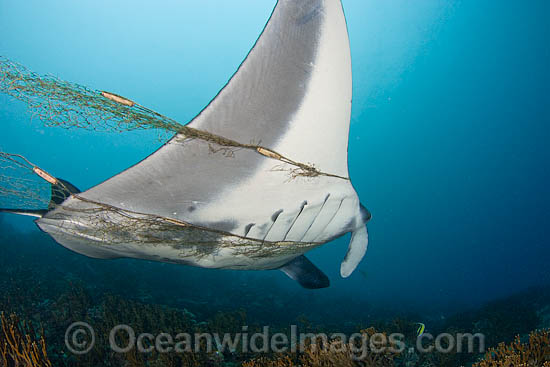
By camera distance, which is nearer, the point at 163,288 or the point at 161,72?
the point at 163,288

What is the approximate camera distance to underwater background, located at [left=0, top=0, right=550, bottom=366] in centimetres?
3919

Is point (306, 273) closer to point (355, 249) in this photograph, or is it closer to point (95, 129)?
point (355, 249)

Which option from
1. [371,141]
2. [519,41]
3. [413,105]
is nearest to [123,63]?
[371,141]

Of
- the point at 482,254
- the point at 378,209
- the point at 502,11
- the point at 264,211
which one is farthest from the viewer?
the point at 378,209

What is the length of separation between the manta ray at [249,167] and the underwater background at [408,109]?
26.0m

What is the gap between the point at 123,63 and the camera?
62.9 m

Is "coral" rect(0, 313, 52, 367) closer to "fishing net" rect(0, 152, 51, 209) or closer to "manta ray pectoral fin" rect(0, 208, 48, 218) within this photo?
"fishing net" rect(0, 152, 51, 209)

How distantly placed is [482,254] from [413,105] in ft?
122

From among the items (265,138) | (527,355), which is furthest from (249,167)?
(527,355)

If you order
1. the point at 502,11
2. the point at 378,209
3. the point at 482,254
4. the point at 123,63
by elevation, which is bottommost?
the point at 482,254

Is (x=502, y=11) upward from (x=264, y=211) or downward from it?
upward

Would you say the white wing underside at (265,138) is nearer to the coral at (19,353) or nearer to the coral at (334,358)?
the coral at (334,358)

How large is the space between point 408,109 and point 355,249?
60.8 meters

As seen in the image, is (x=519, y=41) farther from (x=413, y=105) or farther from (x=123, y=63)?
(x=123, y=63)
